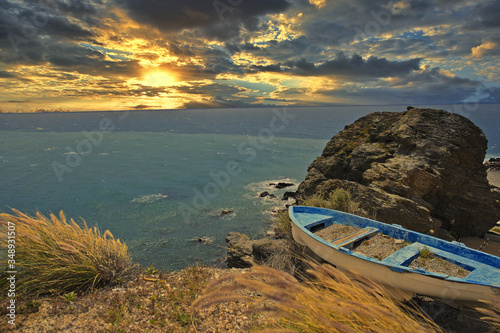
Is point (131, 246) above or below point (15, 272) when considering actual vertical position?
below

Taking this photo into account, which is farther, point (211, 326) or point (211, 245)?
point (211, 245)

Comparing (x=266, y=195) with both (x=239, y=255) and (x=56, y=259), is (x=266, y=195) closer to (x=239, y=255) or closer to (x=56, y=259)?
(x=239, y=255)

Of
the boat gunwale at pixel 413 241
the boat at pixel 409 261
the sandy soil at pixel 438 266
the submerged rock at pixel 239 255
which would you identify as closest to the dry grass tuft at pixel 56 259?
the boat at pixel 409 261

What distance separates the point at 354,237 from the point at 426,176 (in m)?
7.68

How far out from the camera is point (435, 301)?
6.44 m

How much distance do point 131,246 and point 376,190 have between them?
15303mm

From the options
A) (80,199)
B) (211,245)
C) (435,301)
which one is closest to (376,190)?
(435,301)

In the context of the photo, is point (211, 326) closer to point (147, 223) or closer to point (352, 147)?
point (352, 147)

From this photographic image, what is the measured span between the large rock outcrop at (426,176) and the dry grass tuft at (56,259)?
10.4 metres

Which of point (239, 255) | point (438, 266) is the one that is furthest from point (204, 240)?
point (438, 266)

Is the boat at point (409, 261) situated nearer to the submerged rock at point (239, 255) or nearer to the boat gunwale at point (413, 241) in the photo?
the boat gunwale at point (413, 241)

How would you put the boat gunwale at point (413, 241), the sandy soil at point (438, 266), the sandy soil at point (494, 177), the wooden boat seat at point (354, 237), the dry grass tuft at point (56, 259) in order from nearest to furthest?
the dry grass tuft at point (56, 259) → the boat gunwale at point (413, 241) → the sandy soil at point (438, 266) → the wooden boat seat at point (354, 237) → the sandy soil at point (494, 177)

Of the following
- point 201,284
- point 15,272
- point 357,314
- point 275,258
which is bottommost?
point 275,258

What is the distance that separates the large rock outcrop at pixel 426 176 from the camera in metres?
11.8
